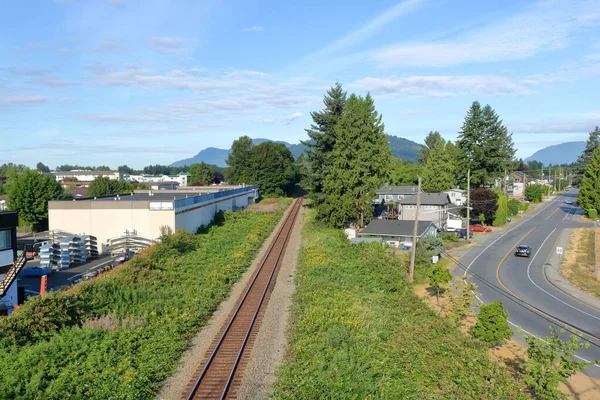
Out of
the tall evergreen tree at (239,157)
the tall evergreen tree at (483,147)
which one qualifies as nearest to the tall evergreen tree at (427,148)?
the tall evergreen tree at (483,147)

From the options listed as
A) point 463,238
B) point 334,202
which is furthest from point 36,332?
point 463,238

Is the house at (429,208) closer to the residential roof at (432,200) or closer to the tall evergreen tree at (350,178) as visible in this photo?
the residential roof at (432,200)

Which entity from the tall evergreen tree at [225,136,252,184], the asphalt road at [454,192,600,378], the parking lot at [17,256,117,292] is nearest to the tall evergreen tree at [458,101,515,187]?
the asphalt road at [454,192,600,378]

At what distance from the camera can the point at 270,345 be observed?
16.9 metres

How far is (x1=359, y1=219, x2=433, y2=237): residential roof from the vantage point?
40.6 m

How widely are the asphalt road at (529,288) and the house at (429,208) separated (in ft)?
19.7

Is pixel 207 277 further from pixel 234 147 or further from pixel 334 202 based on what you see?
pixel 234 147

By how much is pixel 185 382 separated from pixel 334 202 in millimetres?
31800

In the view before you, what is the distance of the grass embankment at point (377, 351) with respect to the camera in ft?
43.8

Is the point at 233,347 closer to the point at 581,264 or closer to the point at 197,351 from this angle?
the point at 197,351

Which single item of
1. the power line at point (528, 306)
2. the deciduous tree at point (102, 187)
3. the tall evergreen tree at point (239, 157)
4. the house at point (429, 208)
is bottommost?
the power line at point (528, 306)

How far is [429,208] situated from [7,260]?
42949 mm

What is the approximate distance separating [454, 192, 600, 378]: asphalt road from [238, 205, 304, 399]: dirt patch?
11266mm

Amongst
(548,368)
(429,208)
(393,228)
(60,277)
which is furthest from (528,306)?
(60,277)
